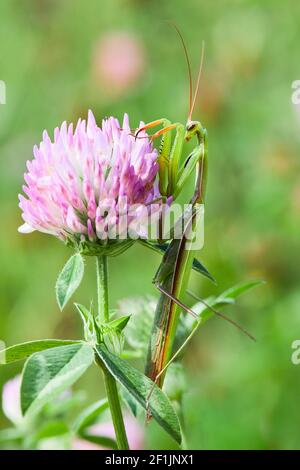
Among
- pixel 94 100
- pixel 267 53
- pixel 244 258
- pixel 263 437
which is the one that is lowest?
pixel 263 437

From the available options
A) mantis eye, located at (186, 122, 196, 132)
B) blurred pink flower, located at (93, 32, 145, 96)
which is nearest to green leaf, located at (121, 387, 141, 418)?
mantis eye, located at (186, 122, 196, 132)

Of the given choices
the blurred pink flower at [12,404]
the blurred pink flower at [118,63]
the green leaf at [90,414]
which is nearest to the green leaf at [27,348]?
the green leaf at [90,414]

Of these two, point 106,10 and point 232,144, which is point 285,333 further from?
point 106,10

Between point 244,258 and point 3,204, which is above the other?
point 3,204

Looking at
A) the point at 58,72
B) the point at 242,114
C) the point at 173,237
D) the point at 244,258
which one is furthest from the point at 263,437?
the point at 58,72

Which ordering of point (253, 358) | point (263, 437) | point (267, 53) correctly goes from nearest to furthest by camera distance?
point (263, 437) < point (253, 358) < point (267, 53)

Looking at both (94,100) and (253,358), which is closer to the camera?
(253,358)

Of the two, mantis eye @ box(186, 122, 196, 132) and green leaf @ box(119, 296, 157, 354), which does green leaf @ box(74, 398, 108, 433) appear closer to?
green leaf @ box(119, 296, 157, 354)
